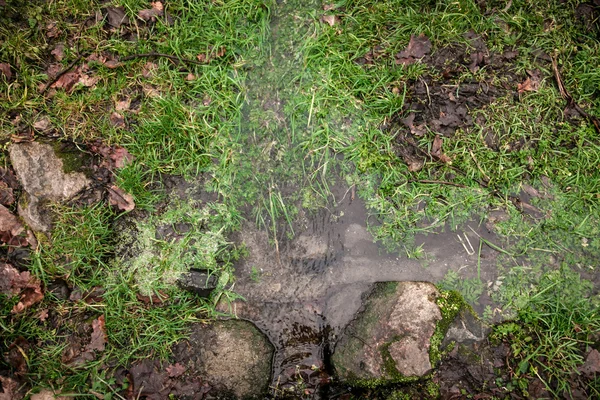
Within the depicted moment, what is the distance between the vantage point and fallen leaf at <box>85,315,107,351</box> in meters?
2.95

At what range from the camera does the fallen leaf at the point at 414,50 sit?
3.23m

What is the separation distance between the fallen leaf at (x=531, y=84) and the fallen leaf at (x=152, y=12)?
11.0 feet

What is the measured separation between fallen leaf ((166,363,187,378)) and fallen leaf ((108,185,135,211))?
138 centimetres

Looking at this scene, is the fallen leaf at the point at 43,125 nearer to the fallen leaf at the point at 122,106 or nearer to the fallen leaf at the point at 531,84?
the fallen leaf at the point at 122,106

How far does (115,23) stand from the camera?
10.8 ft

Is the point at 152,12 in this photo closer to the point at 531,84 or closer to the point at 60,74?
the point at 60,74

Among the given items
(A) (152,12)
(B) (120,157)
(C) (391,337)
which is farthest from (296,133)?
(C) (391,337)

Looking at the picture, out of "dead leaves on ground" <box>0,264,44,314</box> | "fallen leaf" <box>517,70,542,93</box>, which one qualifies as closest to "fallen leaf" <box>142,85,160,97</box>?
"dead leaves on ground" <box>0,264,44,314</box>

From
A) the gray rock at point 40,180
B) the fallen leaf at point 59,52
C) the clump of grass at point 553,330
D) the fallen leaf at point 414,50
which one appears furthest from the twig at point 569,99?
the fallen leaf at point 59,52

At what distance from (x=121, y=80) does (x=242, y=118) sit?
1.14 metres

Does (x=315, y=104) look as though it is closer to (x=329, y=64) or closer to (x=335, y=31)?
(x=329, y=64)

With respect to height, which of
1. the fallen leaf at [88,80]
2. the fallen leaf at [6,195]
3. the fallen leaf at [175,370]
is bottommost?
the fallen leaf at [175,370]

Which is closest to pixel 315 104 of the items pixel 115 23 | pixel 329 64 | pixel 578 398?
pixel 329 64

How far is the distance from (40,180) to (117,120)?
0.81 m
